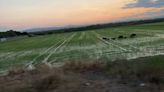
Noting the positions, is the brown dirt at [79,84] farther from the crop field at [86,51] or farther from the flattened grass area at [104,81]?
the crop field at [86,51]

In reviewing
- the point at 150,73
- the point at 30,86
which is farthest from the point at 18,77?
the point at 150,73

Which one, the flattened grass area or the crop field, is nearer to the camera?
the flattened grass area

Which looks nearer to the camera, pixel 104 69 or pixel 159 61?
pixel 159 61

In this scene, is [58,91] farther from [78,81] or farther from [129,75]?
[129,75]

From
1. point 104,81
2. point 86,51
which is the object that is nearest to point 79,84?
point 104,81

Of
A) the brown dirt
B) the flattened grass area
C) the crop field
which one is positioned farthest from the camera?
the crop field

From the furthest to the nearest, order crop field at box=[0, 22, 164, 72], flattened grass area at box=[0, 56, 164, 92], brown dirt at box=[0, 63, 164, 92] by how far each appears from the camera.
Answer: crop field at box=[0, 22, 164, 72]
flattened grass area at box=[0, 56, 164, 92]
brown dirt at box=[0, 63, 164, 92]

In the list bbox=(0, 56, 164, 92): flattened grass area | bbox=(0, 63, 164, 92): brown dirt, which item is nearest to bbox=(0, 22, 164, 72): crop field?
bbox=(0, 56, 164, 92): flattened grass area

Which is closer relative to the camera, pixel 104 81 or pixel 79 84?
pixel 79 84

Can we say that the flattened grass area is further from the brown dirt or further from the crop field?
the crop field

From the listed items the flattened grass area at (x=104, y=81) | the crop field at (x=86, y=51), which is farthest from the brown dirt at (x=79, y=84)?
the crop field at (x=86, y=51)

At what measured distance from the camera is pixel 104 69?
13859 millimetres

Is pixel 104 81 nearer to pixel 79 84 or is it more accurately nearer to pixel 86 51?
pixel 79 84

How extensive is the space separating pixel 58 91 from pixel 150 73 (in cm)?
293
